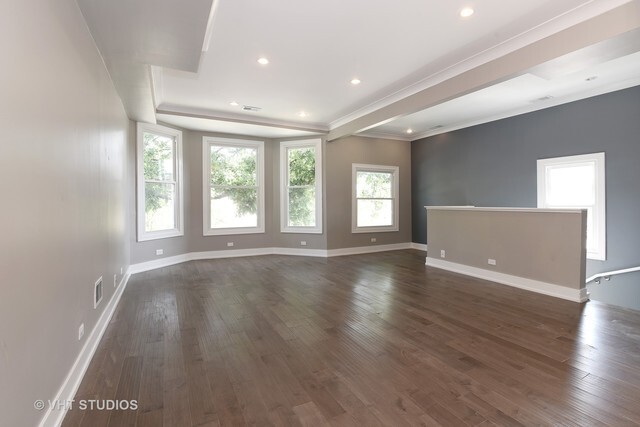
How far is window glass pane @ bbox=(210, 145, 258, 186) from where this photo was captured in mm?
6531

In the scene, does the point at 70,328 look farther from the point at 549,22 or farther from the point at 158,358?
the point at 549,22

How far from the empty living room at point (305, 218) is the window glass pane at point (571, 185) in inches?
1.2

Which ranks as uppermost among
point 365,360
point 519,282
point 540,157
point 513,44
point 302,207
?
point 513,44

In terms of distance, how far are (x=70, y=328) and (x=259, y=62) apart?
3.20 m

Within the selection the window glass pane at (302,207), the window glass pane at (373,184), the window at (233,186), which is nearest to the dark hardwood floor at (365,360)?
the window at (233,186)

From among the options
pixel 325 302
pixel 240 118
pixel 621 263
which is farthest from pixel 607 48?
pixel 240 118

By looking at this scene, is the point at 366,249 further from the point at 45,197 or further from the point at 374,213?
the point at 45,197

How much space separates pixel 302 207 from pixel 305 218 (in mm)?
267

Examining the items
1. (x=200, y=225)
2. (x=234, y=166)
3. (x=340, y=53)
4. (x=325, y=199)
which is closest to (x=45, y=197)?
(x=340, y=53)

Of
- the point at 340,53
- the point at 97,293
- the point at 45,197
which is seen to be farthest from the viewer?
the point at 340,53

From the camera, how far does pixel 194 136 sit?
6.25 m

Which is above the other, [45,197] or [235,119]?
[235,119]

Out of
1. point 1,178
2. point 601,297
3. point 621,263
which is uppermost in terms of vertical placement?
point 1,178

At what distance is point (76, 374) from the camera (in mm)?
1984
